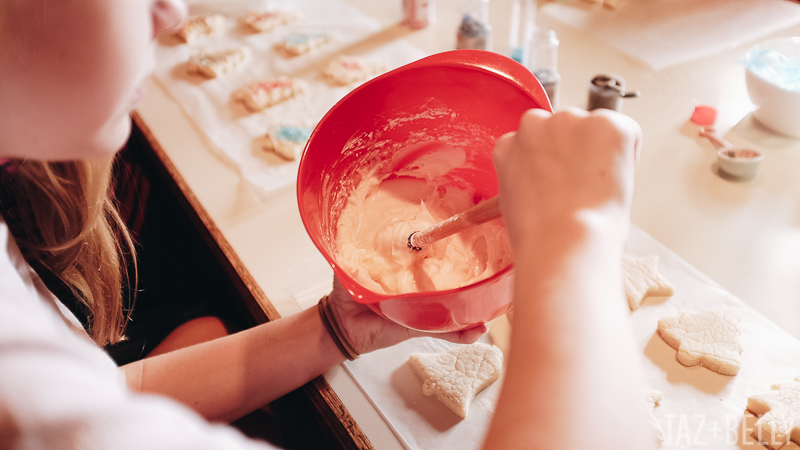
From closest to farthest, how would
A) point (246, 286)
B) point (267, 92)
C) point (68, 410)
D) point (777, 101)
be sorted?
1. point (68, 410)
2. point (246, 286)
3. point (777, 101)
4. point (267, 92)

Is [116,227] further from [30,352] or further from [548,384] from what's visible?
[548,384]

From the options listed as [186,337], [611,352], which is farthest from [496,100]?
[186,337]

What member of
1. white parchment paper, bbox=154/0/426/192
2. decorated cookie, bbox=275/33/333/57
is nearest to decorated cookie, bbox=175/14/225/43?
white parchment paper, bbox=154/0/426/192

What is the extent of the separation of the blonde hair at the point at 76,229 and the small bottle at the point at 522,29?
113 cm

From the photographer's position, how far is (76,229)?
0.95 metres

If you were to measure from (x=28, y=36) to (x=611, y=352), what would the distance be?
65cm

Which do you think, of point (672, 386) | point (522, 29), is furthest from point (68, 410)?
point (522, 29)

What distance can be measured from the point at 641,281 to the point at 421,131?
491 mm

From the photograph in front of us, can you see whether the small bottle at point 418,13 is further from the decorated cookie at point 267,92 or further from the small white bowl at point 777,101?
the small white bowl at point 777,101

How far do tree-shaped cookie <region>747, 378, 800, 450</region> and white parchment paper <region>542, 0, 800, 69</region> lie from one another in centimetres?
104

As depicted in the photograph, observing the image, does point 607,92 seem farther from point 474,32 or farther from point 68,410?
point 68,410

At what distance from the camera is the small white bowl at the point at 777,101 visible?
3.93 feet

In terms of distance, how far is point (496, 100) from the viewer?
810 mm

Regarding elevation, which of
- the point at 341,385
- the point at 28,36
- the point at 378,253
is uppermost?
the point at 28,36
